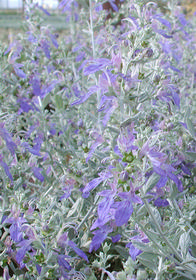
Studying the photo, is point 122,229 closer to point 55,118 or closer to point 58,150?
point 58,150

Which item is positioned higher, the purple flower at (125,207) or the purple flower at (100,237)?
the purple flower at (125,207)

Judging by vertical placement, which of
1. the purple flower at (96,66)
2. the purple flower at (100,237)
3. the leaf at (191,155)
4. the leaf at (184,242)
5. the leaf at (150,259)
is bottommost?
the purple flower at (100,237)

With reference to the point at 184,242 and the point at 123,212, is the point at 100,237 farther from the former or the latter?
the point at 123,212

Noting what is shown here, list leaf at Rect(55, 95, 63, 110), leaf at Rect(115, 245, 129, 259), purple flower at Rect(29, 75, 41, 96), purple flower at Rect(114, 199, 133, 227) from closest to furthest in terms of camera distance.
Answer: purple flower at Rect(114, 199, 133, 227), leaf at Rect(115, 245, 129, 259), leaf at Rect(55, 95, 63, 110), purple flower at Rect(29, 75, 41, 96)

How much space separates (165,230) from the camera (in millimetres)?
1023

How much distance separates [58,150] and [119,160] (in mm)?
900

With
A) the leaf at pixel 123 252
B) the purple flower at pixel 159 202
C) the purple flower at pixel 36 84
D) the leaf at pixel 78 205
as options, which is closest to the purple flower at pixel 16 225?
the leaf at pixel 78 205

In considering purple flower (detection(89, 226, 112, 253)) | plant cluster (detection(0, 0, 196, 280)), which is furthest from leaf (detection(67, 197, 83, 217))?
purple flower (detection(89, 226, 112, 253))

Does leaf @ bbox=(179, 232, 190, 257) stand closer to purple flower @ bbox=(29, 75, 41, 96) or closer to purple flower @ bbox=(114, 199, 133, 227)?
purple flower @ bbox=(114, 199, 133, 227)

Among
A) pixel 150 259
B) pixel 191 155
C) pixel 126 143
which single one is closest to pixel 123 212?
pixel 126 143

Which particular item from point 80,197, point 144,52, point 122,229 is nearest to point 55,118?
point 80,197

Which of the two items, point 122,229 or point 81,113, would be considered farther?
point 81,113

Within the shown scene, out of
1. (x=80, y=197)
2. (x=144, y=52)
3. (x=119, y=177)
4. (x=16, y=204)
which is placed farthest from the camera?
(x=80, y=197)

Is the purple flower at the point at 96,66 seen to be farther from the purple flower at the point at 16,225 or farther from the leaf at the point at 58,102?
the leaf at the point at 58,102
